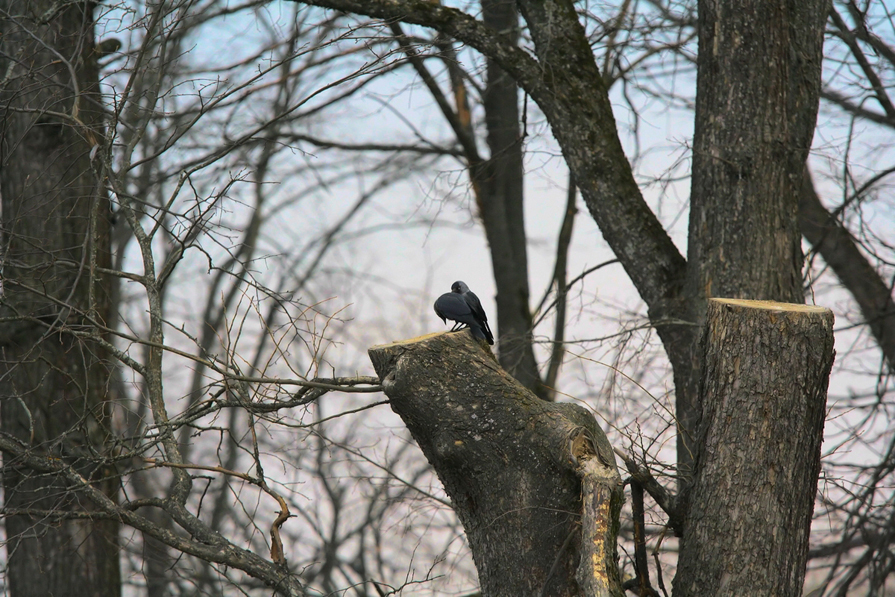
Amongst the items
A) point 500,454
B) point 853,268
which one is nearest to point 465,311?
point 500,454

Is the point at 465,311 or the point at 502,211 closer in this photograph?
the point at 465,311

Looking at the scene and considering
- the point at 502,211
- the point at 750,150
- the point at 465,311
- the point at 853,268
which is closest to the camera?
the point at 465,311

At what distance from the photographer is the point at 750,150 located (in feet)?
13.4

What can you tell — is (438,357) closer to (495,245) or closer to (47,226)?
(47,226)

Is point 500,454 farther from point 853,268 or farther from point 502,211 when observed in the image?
point 853,268

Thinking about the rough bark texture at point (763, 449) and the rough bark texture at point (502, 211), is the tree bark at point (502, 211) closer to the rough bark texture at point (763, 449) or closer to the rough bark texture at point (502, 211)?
the rough bark texture at point (502, 211)

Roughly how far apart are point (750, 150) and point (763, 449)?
196 centimetres

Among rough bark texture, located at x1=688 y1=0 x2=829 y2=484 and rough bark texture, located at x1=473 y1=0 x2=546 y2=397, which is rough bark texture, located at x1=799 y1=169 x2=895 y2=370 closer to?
rough bark texture, located at x1=688 y1=0 x2=829 y2=484

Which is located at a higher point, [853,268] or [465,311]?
[853,268]

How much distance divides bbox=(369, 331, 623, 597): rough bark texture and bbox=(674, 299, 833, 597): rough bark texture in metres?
0.46

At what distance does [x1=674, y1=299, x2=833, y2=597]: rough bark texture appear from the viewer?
2732mm

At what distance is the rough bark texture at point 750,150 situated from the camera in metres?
4.03

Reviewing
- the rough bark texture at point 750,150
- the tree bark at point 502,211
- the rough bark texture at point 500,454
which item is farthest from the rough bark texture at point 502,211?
the rough bark texture at point 500,454

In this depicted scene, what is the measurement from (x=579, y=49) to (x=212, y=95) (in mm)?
2276
